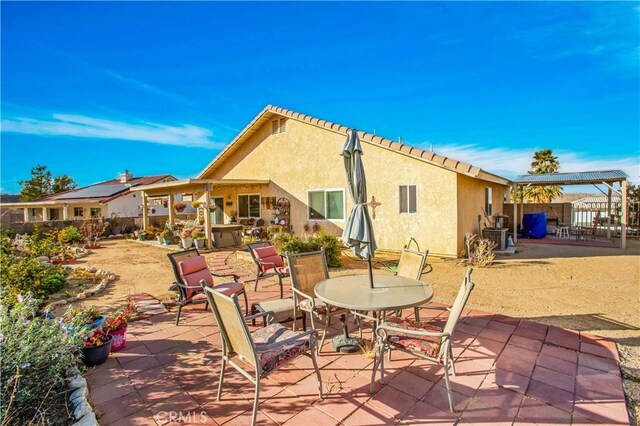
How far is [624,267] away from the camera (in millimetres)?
8578

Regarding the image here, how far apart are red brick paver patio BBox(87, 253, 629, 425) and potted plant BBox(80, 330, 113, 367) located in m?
0.12

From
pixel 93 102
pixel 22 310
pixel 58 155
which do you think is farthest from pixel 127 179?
pixel 22 310

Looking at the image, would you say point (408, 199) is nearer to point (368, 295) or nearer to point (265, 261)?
point (265, 261)

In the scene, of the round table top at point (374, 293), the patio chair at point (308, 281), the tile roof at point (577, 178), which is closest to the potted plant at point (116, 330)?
the patio chair at point (308, 281)

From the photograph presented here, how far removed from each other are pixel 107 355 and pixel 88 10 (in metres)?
8.19

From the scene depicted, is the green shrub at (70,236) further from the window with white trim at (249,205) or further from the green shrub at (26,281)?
the green shrub at (26,281)

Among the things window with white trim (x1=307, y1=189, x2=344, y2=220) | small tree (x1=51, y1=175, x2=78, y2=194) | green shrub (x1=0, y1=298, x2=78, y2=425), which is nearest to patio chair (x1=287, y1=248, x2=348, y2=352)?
green shrub (x1=0, y1=298, x2=78, y2=425)

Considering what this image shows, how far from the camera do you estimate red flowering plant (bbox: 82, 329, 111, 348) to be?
341 centimetres

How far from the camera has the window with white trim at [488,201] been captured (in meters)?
12.5

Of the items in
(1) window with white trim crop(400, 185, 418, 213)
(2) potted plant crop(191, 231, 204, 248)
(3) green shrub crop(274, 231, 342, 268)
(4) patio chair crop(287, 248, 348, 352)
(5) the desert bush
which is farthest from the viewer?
(2) potted plant crop(191, 231, 204, 248)

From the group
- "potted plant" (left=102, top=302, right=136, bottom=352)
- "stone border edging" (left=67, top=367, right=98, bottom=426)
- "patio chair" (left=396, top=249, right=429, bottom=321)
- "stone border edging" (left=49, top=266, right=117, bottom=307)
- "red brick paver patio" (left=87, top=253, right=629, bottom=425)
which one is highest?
"patio chair" (left=396, top=249, right=429, bottom=321)

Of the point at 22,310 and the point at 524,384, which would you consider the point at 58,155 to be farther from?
the point at 524,384

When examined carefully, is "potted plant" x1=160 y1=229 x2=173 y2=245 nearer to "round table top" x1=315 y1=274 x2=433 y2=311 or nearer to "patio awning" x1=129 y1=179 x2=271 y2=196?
"patio awning" x1=129 y1=179 x2=271 y2=196

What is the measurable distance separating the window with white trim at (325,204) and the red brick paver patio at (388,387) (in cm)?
845
